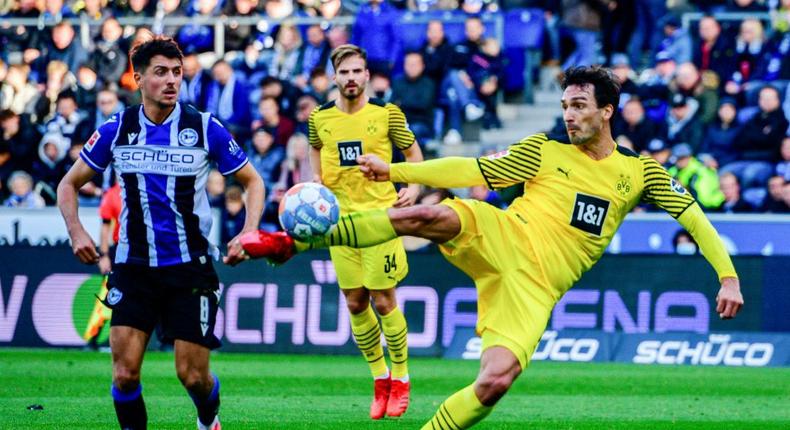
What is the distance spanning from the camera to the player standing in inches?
339

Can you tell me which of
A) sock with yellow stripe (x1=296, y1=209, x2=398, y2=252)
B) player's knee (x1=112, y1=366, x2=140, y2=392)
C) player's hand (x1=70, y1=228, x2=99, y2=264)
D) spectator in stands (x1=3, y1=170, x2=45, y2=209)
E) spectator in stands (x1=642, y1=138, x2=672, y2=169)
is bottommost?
spectator in stands (x1=3, y1=170, x2=45, y2=209)

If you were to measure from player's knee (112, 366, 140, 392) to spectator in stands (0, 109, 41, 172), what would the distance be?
14.0 m

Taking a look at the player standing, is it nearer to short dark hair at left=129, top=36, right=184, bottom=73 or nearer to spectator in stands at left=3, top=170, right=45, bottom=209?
short dark hair at left=129, top=36, right=184, bottom=73

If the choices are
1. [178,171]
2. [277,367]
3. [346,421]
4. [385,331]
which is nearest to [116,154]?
[178,171]

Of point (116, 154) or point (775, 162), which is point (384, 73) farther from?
point (116, 154)

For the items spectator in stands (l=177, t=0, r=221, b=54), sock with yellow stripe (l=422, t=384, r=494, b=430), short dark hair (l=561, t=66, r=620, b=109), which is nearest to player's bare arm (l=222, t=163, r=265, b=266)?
sock with yellow stripe (l=422, t=384, r=494, b=430)

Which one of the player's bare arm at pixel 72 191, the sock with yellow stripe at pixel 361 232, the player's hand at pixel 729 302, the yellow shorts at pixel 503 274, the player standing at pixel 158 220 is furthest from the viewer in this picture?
the player's bare arm at pixel 72 191

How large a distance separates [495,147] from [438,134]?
952mm

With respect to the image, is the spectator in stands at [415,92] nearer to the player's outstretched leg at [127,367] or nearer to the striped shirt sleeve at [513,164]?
the striped shirt sleeve at [513,164]

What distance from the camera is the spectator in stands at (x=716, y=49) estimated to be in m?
20.6

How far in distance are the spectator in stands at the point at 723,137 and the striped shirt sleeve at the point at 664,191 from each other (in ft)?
36.0

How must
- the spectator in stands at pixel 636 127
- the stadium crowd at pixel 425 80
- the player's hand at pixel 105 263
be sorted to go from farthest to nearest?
1. the spectator in stands at pixel 636 127
2. the stadium crowd at pixel 425 80
3. the player's hand at pixel 105 263

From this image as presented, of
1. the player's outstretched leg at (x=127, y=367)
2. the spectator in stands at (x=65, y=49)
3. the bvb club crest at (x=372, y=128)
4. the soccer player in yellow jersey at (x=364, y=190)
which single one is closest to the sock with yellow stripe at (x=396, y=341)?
the soccer player in yellow jersey at (x=364, y=190)

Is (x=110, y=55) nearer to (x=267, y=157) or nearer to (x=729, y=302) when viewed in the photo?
(x=267, y=157)
